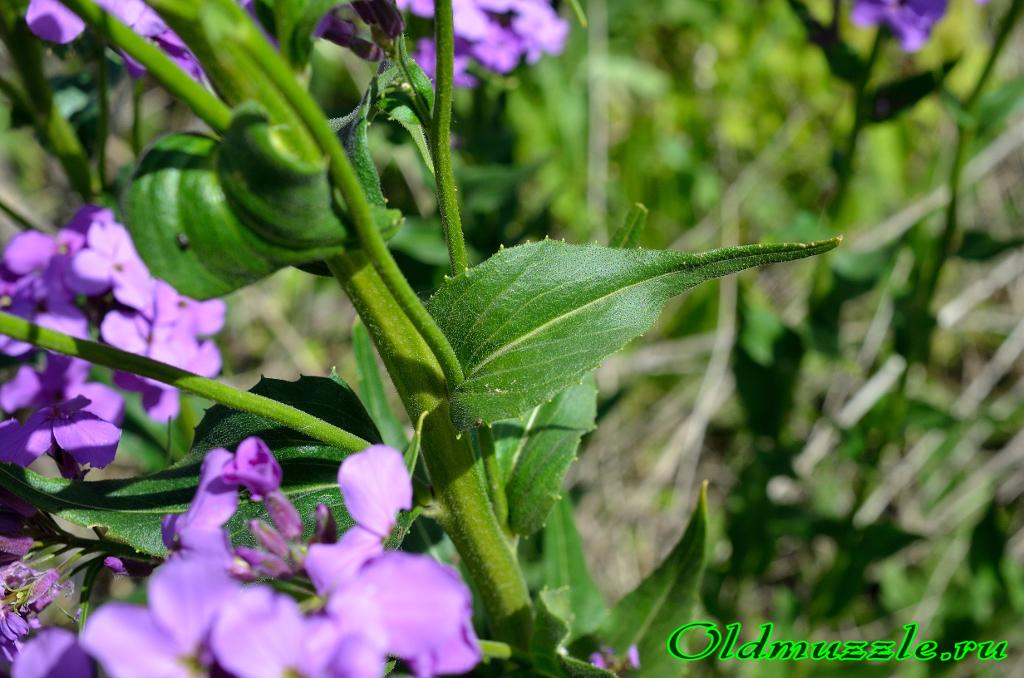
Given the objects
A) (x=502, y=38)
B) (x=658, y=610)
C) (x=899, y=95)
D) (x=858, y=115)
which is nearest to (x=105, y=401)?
(x=658, y=610)

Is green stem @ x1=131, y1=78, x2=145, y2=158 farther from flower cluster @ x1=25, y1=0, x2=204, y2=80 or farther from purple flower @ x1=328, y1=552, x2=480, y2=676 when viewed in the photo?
purple flower @ x1=328, y1=552, x2=480, y2=676

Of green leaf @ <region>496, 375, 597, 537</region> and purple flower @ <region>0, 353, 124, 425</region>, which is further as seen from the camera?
purple flower @ <region>0, 353, 124, 425</region>

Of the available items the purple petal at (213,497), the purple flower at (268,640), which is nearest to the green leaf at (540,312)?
the purple petal at (213,497)

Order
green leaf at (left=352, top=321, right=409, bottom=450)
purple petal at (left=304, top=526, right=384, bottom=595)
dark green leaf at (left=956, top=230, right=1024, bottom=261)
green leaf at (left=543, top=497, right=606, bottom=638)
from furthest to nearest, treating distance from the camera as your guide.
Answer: dark green leaf at (left=956, top=230, right=1024, bottom=261) → green leaf at (left=543, top=497, right=606, bottom=638) → green leaf at (left=352, top=321, right=409, bottom=450) → purple petal at (left=304, top=526, right=384, bottom=595)

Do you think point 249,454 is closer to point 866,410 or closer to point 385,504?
point 385,504

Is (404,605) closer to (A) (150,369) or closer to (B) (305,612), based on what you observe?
(B) (305,612)

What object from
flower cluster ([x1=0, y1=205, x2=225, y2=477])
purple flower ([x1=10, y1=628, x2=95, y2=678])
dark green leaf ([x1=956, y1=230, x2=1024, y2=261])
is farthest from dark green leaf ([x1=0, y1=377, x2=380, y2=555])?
dark green leaf ([x1=956, y1=230, x2=1024, y2=261])

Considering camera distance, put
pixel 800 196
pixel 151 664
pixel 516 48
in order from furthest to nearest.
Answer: pixel 800 196, pixel 516 48, pixel 151 664

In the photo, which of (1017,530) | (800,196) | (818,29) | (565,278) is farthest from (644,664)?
(800,196)
